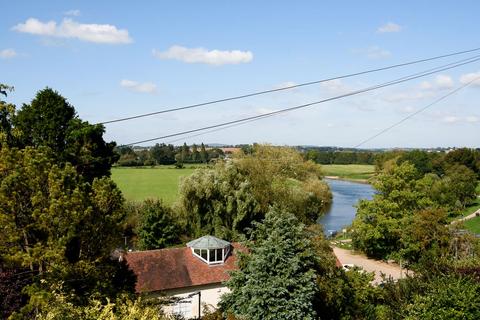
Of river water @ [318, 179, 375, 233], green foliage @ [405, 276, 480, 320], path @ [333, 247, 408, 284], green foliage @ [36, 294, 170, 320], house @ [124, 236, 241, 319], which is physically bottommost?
path @ [333, 247, 408, 284]

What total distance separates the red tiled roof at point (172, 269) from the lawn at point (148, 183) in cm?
2161

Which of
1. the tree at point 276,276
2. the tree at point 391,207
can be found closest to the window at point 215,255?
the tree at point 276,276

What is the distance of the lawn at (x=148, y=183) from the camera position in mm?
55031

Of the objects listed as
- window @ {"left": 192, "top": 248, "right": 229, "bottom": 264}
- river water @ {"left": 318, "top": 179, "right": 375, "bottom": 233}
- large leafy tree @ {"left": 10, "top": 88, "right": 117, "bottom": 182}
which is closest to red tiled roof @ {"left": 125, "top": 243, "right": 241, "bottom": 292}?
window @ {"left": 192, "top": 248, "right": 229, "bottom": 264}

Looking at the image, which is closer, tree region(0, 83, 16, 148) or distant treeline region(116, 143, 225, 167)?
tree region(0, 83, 16, 148)

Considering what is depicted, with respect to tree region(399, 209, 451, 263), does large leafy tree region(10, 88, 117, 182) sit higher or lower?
higher

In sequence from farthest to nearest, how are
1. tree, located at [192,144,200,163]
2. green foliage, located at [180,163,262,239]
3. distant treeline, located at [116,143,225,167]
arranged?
tree, located at [192,144,200,163] → distant treeline, located at [116,143,225,167] → green foliage, located at [180,163,262,239]

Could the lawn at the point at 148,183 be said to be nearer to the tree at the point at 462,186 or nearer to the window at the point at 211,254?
the window at the point at 211,254

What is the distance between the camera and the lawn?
55031mm

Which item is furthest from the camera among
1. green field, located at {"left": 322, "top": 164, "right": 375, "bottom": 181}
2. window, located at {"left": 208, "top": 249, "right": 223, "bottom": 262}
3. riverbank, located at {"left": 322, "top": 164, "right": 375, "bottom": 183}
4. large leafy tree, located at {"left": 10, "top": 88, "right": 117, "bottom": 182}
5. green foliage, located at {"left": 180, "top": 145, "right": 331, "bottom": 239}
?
green field, located at {"left": 322, "top": 164, "right": 375, "bottom": 181}

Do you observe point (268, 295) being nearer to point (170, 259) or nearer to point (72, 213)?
point (72, 213)

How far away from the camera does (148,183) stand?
66.0m

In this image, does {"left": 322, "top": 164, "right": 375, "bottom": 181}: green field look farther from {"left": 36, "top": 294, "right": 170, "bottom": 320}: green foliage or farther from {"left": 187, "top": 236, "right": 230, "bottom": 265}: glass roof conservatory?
{"left": 36, "top": 294, "right": 170, "bottom": 320}: green foliage

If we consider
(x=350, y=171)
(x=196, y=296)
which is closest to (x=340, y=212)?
(x=196, y=296)
